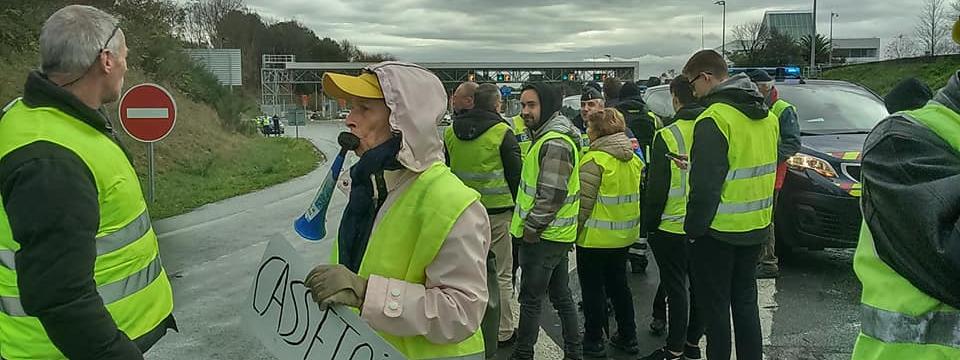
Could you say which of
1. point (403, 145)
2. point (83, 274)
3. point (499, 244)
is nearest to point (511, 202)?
point (499, 244)

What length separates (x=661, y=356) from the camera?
17.3 feet

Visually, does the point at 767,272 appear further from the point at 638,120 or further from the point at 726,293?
the point at 726,293

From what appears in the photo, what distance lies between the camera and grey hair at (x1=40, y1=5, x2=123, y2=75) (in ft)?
7.64

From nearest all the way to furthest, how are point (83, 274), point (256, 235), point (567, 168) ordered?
1. point (83, 274)
2. point (567, 168)
3. point (256, 235)

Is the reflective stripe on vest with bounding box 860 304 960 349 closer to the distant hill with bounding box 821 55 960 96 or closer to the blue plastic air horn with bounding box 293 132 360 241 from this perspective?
the blue plastic air horn with bounding box 293 132 360 241

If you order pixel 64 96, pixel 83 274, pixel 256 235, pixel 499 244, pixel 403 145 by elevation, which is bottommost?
pixel 256 235

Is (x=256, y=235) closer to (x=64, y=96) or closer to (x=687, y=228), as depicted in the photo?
(x=687, y=228)

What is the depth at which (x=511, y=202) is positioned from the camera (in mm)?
5734

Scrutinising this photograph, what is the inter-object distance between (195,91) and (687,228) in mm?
34446

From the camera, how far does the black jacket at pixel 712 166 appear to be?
13.4 feet

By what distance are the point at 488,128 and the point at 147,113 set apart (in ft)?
26.0

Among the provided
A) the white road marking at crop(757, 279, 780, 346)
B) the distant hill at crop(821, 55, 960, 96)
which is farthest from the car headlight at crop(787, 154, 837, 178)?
the distant hill at crop(821, 55, 960, 96)

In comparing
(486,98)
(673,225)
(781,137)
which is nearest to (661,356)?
(673,225)

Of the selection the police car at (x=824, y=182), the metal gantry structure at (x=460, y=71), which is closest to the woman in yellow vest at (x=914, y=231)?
the police car at (x=824, y=182)
